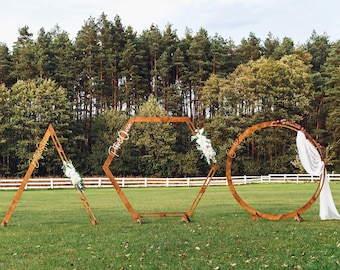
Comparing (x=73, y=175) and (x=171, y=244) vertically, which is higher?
(x=73, y=175)

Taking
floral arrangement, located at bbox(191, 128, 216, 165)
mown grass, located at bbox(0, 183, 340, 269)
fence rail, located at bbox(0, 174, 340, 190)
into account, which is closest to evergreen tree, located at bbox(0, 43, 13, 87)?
fence rail, located at bbox(0, 174, 340, 190)

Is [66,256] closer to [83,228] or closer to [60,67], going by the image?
[83,228]

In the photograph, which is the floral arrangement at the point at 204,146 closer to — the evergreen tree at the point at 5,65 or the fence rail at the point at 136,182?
the fence rail at the point at 136,182

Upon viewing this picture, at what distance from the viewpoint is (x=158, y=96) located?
2116 inches

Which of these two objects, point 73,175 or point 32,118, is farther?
point 32,118

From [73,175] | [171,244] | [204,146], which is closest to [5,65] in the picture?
[73,175]

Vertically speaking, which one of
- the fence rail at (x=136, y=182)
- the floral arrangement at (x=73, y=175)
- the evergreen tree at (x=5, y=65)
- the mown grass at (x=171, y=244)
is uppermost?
the evergreen tree at (x=5, y=65)

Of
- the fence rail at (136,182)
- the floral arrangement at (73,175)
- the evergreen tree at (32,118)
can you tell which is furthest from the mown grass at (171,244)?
the evergreen tree at (32,118)

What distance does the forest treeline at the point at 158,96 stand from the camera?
44.5 meters

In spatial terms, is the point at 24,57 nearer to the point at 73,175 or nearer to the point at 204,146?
the point at 73,175

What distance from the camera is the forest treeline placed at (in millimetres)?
44469

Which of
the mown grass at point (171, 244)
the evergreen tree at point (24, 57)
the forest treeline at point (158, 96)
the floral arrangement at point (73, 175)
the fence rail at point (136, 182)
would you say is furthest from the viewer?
the evergreen tree at point (24, 57)

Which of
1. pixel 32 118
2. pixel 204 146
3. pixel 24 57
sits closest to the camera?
pixel 204 146

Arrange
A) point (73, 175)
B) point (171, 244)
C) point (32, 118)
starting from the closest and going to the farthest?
1. point (171, 244)
2. point (73, 175)
3. point (32, 118)
